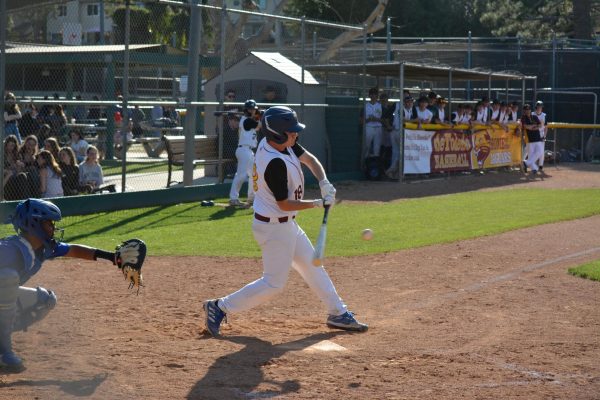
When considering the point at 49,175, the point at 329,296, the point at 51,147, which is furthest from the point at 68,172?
the point at 329,296

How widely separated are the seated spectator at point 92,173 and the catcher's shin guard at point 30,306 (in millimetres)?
9080

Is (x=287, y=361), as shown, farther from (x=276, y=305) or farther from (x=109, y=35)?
(x=109, y=35)

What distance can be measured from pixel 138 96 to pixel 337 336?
38.8 ft

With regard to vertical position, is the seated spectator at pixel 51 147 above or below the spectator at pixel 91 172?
above

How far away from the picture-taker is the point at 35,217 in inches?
253

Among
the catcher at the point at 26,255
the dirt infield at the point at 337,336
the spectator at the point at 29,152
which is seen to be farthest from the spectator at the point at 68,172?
the catcher at the point at 26,255

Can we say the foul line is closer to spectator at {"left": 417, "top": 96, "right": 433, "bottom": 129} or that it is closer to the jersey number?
the jersey number

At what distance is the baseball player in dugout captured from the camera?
24.1ft

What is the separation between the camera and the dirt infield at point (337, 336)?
6.13 m

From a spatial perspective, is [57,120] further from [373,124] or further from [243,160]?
[373,124]

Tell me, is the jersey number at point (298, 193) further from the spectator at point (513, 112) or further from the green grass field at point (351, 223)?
the spectator at point (513, 112)

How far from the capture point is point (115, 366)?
6516 millimetres

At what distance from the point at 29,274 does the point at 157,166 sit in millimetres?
16124

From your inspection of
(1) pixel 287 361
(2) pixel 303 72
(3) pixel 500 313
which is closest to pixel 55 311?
(1) pixel 287 361
